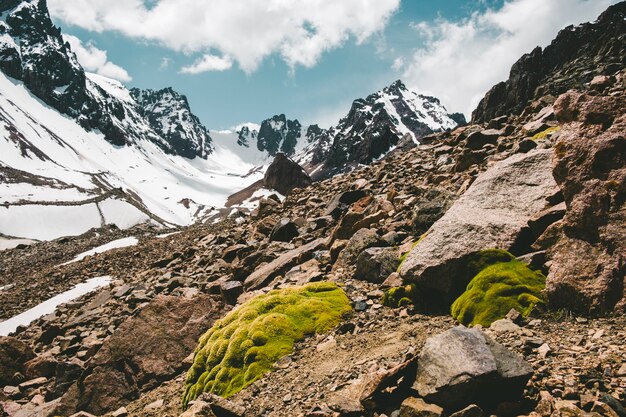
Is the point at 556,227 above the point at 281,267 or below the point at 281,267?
above

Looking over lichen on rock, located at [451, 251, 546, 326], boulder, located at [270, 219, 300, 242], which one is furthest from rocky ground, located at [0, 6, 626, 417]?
boulder, located at [270, 219, 300, 242]

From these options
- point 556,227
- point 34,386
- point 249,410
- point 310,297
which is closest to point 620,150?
point 556,227

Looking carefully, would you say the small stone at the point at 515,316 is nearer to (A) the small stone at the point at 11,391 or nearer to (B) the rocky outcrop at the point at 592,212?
(B) the rocky outcrop at the point at 592,212

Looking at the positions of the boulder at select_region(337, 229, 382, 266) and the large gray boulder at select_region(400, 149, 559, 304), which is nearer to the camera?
the large gray boulder at select_region(400, 149, 559, 304)

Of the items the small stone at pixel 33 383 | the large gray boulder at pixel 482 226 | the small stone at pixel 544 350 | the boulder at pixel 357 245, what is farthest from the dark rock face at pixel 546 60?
the small stone at pixel 33 383

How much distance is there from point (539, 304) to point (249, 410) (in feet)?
21.3

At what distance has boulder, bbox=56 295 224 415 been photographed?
1287 cm

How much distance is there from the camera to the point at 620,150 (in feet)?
28.1

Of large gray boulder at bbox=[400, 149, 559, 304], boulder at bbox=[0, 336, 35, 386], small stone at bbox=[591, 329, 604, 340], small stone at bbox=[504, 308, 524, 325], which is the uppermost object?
large gray boulder at bbox=[400, 149, 559, 304]

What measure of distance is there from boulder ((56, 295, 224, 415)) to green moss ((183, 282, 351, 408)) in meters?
1.86

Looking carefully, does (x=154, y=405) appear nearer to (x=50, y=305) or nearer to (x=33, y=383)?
(x=33, y=383)

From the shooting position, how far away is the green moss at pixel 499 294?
8.55 metres

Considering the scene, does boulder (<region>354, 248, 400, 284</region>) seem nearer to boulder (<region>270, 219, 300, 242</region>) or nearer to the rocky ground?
the rocky ground

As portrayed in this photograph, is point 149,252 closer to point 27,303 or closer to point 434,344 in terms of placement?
point 27,303
